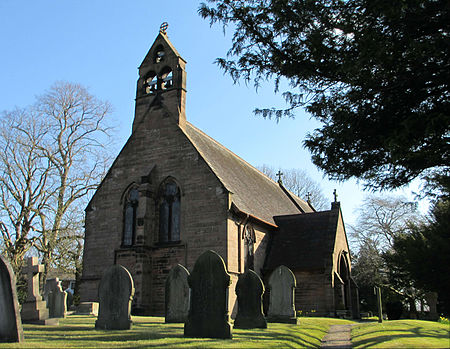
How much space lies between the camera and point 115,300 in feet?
35.3

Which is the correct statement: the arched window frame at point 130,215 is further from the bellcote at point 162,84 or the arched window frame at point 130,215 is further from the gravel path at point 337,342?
the gravel path at point 337,342

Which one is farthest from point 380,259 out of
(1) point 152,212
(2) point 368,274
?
(1) point 152,212

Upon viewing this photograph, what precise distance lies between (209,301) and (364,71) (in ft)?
19.6

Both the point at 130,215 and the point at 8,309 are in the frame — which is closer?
the point at 8,309

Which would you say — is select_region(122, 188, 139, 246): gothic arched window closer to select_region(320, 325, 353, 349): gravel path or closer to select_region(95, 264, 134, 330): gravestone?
select_region(95, 264, 134, 330): gravestone

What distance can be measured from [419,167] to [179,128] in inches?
535

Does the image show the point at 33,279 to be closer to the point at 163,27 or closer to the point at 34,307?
the point at 34,307

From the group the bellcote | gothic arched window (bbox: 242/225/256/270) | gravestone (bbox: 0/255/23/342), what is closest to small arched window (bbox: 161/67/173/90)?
the bellcote

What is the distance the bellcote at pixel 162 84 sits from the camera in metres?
22.6

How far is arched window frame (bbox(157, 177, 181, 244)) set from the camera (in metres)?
20.8

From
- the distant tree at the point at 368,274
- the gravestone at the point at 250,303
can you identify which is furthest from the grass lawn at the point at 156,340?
the distant tree at the point at 368,274

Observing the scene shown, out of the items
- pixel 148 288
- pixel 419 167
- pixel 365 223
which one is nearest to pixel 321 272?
pixel 148 288

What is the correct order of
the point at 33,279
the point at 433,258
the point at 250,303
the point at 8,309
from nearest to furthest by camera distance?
the point at 8,309 < the point at 250,303 < the point at 33,279 < the point at 433,258

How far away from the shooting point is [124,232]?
2192 centimetres
